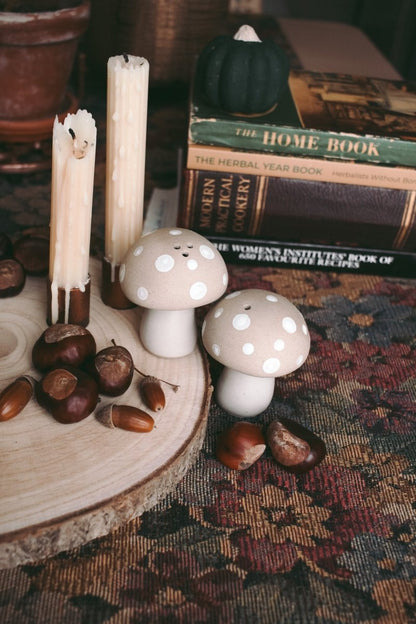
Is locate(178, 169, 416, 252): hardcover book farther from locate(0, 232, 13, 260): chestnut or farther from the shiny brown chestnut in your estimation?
the shiny brown chestnut

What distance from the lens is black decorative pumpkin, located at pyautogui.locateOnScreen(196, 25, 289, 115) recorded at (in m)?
1.05

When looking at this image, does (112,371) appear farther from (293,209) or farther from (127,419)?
(293,209)

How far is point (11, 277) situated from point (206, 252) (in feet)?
0.94

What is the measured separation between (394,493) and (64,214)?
1.73 ft

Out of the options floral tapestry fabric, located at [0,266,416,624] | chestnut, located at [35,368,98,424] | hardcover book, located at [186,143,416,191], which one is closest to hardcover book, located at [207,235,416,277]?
hardcover book, located at [186,143,416,191]

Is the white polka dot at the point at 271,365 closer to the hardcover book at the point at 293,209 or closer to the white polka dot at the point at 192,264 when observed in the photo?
the white polka dot at the point at 192,264

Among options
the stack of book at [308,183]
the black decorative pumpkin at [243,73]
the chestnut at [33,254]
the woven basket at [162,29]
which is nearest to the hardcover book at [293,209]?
the stack of book at [308,183]

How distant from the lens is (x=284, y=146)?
3.46 feet

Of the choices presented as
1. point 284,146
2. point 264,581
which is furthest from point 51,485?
point 284,146

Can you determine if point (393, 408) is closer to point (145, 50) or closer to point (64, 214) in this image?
point (64, 214)

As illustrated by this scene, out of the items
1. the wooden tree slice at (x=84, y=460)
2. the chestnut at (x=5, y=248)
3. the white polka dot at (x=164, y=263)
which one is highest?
the white polka dot at (x=164, y=263)

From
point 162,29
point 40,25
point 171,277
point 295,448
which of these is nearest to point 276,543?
point 295,448

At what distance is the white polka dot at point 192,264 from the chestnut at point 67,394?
176 millimetres

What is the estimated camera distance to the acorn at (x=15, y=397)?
73 centimetres
